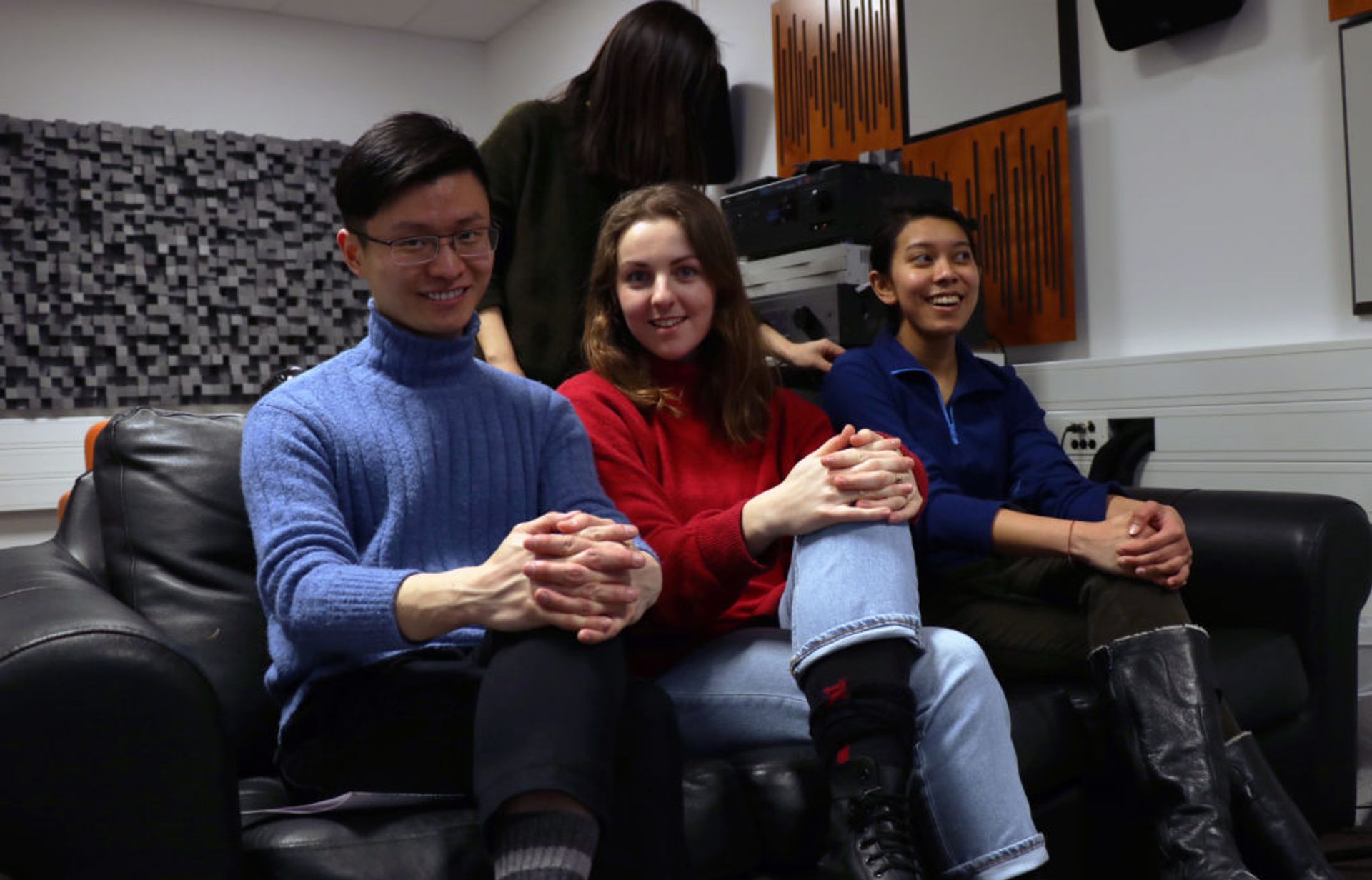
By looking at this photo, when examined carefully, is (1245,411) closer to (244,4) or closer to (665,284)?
(665,284)

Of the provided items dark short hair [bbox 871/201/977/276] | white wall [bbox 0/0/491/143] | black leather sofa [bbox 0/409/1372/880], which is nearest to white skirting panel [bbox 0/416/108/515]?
white wall [bbox 0/0/491/143]

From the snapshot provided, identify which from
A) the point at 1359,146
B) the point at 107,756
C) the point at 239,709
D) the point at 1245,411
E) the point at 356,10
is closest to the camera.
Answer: the point at 107,756

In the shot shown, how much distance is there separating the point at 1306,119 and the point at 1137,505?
123 centimetres

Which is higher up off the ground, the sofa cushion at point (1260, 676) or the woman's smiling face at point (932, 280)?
the woman's smiling face at point (932, 280)

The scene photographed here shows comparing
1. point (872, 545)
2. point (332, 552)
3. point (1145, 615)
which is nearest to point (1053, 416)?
point (1145, 615)

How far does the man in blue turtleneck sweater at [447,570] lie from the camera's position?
1.14 metres

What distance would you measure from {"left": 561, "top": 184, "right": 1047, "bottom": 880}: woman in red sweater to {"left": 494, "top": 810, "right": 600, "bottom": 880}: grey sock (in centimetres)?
34

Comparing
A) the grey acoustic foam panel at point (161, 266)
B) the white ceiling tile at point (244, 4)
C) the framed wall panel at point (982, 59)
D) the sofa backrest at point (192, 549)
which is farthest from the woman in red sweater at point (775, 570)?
the white ceiling tile at point (244, 4)

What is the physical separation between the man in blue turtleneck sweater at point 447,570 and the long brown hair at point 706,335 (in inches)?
9.5

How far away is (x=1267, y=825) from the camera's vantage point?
1.52m

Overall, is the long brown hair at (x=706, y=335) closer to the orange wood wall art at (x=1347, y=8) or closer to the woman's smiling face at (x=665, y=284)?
the woman's smiling face at (x=665, y=284)

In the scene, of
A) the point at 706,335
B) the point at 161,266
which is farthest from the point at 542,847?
the point at 161,266

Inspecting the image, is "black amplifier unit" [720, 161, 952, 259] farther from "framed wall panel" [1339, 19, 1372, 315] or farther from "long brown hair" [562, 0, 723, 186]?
"framed wall panel" [1339, 19, 1372, 315]

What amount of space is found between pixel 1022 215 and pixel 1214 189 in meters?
0.51
